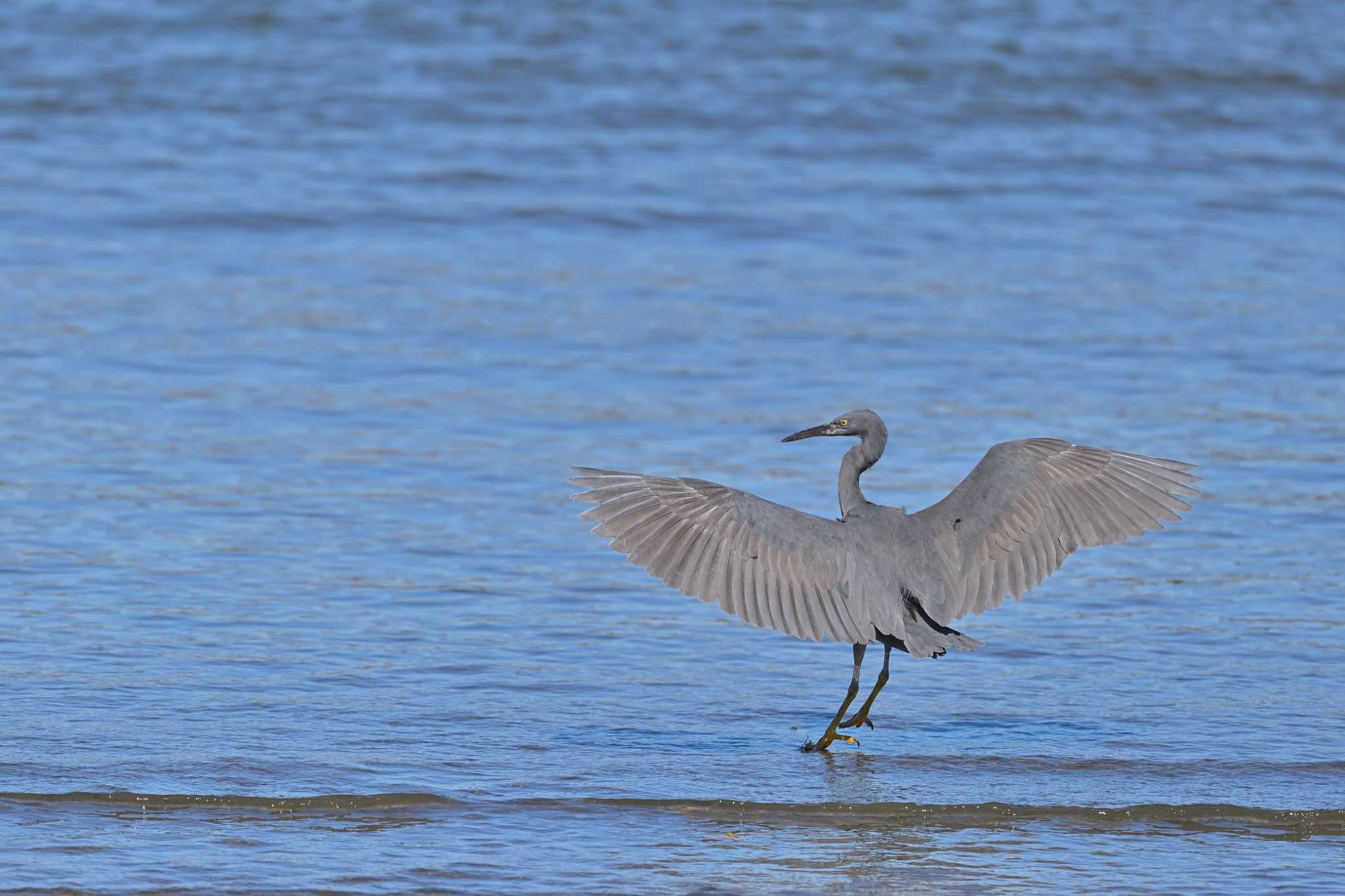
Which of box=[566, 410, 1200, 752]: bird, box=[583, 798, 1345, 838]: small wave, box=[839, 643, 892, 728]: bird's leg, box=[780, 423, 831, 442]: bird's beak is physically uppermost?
box=[780, 423, 831, 442]: bird's beak

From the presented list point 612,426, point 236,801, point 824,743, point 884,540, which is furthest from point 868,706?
point 612,426

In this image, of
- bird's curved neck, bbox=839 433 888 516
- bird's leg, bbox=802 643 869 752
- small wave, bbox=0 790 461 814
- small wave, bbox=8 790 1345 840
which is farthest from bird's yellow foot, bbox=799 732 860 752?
small wave, bbox=0 790 461 814

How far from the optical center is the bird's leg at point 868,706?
658 centimetres

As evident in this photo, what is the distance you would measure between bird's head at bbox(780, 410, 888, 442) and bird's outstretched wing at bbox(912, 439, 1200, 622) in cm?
43

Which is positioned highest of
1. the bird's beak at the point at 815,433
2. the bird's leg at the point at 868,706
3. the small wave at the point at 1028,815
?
the bird's beak at the point at 815,433

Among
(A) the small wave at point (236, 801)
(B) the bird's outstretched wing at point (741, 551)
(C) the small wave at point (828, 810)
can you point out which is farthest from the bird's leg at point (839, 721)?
(A) the small wave at point (236, 801)

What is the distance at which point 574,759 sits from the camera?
620 centimetres

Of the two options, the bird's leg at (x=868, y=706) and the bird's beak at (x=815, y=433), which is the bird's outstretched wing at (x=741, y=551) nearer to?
the bird's leg at (x=868, y=706)

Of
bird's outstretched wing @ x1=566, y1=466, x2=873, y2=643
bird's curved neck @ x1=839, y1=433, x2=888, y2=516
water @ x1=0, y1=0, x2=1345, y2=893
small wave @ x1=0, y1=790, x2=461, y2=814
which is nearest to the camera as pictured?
small wave @ x1=0, y1=790, x2=461, y2=814

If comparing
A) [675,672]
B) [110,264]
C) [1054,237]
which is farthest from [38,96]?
[675,672]

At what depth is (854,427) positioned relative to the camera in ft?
23.5

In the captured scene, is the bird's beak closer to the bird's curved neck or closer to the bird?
the bird's curved neck

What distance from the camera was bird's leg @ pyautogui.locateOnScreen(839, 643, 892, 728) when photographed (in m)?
6.58

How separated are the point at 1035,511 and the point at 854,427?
29.7 inches
